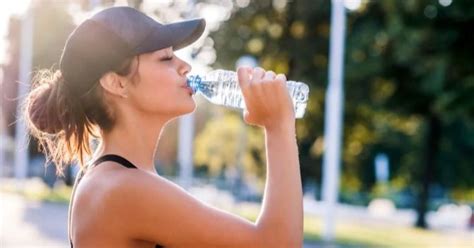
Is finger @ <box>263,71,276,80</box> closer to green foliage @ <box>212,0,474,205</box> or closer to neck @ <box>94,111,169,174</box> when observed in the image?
neck @ <box>94,111,169,174</box>

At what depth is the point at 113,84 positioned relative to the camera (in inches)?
85.5

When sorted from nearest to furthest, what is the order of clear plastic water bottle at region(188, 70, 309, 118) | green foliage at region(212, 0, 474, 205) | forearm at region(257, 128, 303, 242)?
forearm at region(257, 128, 303, 242)
clear plastic water bottle at region(188, 70, 309, 118)
green foliage at region(212, 0, 474, 205)

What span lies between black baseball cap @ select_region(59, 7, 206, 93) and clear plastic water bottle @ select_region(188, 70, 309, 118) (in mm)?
309

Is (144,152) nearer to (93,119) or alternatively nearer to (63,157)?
(93,119)

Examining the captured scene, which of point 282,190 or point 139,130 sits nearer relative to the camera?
point 282,190

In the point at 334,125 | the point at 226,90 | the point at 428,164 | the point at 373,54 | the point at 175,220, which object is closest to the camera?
the point at 175,220

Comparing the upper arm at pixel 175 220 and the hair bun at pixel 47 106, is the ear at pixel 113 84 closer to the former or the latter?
the hair bun at pixel 47 106

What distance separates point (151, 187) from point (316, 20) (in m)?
26.8

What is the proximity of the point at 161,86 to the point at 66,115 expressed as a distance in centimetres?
27

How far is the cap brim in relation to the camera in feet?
7.01

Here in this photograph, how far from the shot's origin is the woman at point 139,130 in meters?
1.97

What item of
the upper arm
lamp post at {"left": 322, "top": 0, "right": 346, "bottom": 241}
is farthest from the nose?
lamp post at {"left": 322, "top": 0, "right": 346, "bottom": 241}

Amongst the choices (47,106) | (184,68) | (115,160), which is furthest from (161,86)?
(47,106)

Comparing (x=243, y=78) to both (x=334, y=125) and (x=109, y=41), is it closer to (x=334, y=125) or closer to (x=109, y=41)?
(x=109, y=41)
